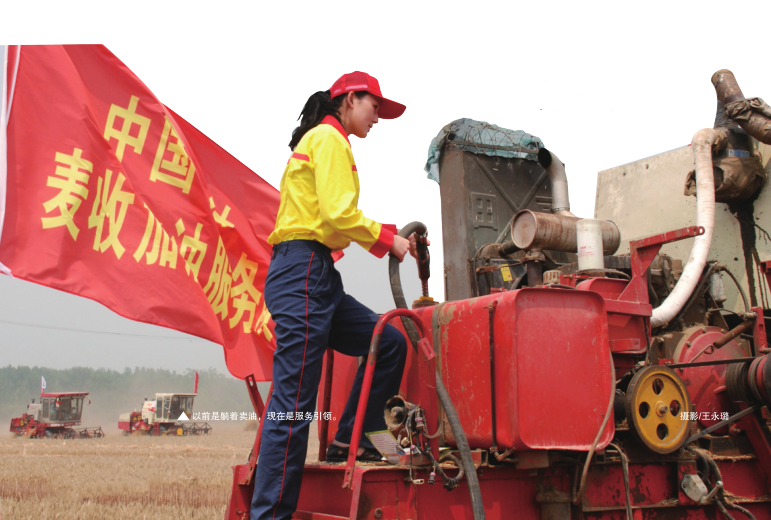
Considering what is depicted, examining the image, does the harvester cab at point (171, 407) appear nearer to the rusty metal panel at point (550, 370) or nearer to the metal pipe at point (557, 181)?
the metal pipe at point (557, 181)

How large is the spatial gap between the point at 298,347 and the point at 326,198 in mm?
630

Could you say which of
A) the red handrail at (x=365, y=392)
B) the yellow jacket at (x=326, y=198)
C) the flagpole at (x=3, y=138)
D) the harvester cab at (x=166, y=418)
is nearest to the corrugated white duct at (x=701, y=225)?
the red handrail at (x=365, y=392)

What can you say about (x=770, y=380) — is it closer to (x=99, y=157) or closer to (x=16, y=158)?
(x=99, y=157)

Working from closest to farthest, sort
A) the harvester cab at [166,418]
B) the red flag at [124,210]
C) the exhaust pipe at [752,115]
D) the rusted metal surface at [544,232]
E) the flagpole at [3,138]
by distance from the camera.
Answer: the flagpole at [3,138] → the red flag at [124,210] → the rusted metal surface at [544,232] → the exhaust pipe at [752,115] → the harvester cab at [166,418]

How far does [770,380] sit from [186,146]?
12.3 ft

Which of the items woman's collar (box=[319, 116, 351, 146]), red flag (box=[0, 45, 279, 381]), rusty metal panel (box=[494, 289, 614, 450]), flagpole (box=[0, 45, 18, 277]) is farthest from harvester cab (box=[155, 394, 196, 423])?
rusty metal panel (box=[494, 289, 614, 450])

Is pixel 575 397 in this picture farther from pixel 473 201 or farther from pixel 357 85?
pixel 473 201

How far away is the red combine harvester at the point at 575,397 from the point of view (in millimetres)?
2766

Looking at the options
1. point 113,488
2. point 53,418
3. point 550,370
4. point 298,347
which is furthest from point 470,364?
point 53,418

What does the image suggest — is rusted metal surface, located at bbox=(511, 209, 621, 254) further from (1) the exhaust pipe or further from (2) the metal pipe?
(1) the exhaust pipe

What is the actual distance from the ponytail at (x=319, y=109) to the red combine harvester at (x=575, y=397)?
0.68 m

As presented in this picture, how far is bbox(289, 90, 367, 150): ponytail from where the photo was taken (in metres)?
3.17

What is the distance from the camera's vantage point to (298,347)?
2748 millimetres

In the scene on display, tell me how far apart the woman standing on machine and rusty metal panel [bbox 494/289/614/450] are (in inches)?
22.0
